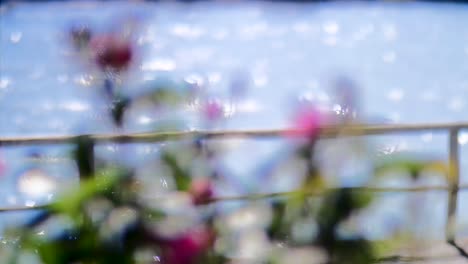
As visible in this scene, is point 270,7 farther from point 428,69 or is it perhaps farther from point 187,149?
point 187,149

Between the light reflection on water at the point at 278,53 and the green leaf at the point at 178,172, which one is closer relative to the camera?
the green leaf at the point at 178,172

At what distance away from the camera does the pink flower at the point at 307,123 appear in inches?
35.8

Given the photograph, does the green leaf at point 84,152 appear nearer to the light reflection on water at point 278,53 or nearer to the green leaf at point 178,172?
the green leaf at point 178,172

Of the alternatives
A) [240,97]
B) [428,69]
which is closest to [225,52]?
[428,69]

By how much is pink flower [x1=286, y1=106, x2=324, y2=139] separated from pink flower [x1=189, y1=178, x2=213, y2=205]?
10 cm

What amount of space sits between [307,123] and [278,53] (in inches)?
698

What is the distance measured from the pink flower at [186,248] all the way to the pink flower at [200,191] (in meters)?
0.04

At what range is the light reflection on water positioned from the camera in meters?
13.7

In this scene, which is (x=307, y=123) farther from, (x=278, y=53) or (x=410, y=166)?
(x=278, y=53)

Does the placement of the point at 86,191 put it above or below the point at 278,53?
above

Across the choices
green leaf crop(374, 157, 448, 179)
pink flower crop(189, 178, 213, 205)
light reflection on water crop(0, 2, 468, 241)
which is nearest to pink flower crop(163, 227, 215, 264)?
pink flower crop(189, 178, 213, 205)

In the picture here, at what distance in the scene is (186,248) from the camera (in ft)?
2.89

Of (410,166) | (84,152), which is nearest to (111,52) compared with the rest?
(84,152)

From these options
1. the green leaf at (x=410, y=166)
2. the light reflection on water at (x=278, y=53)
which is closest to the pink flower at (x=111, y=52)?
the green leaf at (x=410, y=166)
